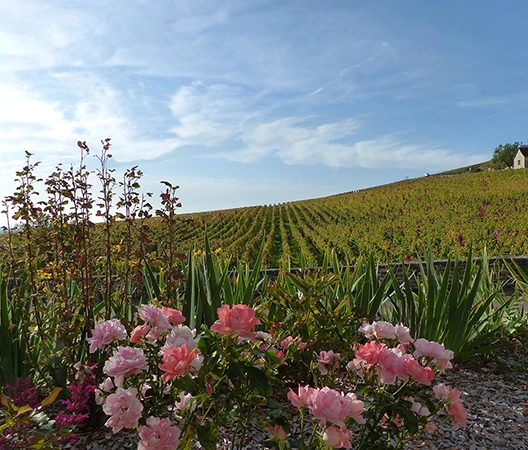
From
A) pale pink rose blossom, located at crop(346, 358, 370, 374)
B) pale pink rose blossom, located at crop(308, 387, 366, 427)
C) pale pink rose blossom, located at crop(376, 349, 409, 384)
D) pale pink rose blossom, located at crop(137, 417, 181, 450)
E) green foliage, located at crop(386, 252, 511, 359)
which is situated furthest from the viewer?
green foliage, located at crop(386, 252, 511, 359)

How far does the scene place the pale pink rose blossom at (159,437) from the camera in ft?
5.20

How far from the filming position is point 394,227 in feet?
65.2

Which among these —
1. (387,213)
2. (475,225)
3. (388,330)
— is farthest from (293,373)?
(387,213)

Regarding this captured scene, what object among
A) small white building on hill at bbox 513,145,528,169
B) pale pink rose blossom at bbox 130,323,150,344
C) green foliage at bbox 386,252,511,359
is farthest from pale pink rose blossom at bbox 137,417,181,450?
small white building on hill at bbox 513,145,528,169

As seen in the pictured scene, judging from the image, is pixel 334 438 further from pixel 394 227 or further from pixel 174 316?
pixel 394 227

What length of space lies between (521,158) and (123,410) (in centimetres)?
7555

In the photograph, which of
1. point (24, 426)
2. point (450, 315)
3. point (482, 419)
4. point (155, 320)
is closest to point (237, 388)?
point (155, 320)

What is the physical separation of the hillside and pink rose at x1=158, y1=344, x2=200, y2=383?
5.94m

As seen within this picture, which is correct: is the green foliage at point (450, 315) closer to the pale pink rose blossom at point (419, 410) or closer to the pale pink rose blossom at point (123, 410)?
the pale pink rose blossom at point (419, 410)

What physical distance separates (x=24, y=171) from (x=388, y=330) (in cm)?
232

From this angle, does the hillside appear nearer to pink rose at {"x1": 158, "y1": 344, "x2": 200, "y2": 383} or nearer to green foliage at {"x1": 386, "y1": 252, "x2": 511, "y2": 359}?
green foliage at {"x1": 386, "y1": 252, "x2": 511, "y2": 359}

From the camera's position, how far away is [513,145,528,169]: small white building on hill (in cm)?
6595

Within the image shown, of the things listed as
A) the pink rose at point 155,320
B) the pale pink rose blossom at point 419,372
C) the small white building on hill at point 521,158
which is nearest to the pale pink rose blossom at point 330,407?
the pale pink rose blossom at point 419,372

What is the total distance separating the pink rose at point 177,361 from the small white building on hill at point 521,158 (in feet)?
242
